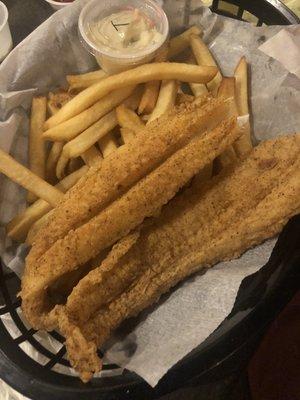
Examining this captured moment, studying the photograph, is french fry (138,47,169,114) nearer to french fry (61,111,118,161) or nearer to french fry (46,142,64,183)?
french fry (61,111,118,161)

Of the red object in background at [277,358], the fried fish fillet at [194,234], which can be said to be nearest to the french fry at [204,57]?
the fried fish fillet at [194,234]

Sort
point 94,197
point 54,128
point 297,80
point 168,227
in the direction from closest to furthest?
point 94,197, point 168,227, point 54,128, point 297,80

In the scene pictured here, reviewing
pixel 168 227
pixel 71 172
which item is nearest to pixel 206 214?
pixel 168 227

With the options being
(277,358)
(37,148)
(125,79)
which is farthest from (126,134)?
(277,358)

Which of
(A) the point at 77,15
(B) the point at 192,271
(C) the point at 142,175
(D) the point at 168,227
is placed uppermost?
(A) the point at 77,15

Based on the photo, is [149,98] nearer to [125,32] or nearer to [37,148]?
[125,32]

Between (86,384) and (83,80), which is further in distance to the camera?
(83,80)

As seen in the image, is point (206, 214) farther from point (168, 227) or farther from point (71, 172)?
point (71, 172)
